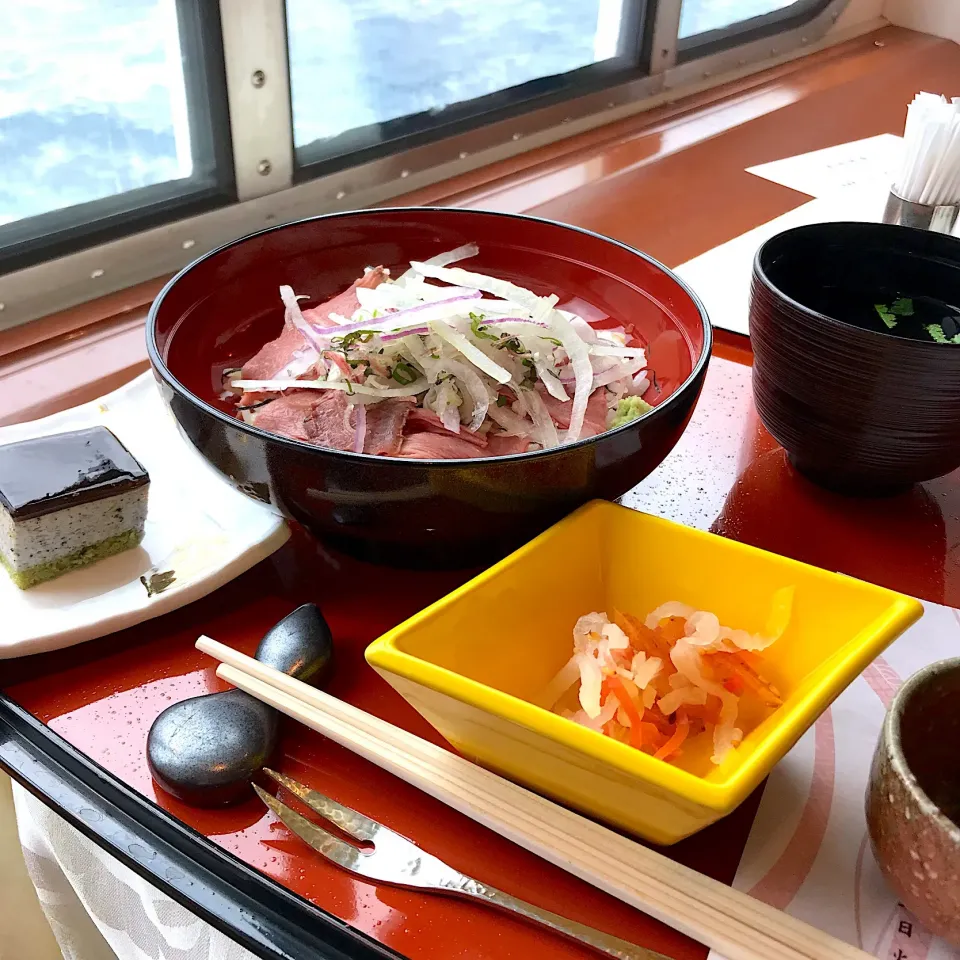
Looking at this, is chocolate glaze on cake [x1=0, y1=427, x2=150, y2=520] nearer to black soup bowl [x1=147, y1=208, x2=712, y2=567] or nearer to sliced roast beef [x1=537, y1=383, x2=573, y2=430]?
black soup bowl [x1=147, y1=208, x2=712, y2=567]

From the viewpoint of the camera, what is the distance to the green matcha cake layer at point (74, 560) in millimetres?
660

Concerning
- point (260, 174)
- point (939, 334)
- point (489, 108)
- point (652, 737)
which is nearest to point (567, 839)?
point (652, 737)

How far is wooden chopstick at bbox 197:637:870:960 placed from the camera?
0.47 meters

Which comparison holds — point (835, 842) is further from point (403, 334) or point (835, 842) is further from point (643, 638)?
point (403, 334)

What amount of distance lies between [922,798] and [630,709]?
0.51 feet

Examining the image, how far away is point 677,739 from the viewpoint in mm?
552

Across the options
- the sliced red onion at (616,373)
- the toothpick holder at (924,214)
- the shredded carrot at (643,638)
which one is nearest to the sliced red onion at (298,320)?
the sliced red onion at (616,373)

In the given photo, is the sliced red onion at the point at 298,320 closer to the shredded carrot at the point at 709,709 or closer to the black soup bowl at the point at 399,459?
the black soup bowl at the point at 399,459

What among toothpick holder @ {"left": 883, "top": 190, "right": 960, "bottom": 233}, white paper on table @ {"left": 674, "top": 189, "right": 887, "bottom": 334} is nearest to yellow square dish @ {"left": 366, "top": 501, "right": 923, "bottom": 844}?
white paper on table @ {"left": 674, "top": 189, "right": 887, "bottom": 334}

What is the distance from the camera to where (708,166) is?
1.65m

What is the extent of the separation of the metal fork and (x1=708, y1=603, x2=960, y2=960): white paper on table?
0.21ft

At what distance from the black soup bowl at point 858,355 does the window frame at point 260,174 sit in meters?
0.71

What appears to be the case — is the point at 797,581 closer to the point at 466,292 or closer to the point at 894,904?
the point at 894,904

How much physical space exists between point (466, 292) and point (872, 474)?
14.2 inches
